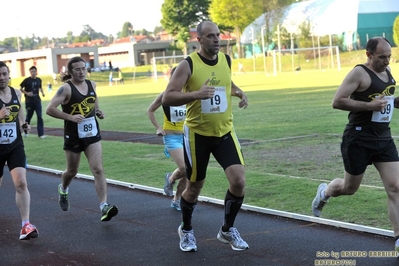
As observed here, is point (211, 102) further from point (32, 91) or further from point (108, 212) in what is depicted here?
point (32, 91)

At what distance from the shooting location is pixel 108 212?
30.2 feet

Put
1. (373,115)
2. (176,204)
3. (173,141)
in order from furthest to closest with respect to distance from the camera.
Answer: (176,204)
(173,141)
(373,115)

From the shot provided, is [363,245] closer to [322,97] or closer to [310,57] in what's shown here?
[322,97]

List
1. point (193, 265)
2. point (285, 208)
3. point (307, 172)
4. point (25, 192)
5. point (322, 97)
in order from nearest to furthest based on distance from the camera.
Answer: point (193, 265), point (25, 192), point (285, 208), point (307, 172), point (322, 97)

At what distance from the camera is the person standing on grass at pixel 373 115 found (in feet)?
23.0

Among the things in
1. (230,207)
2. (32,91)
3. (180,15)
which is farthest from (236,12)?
(230,207)

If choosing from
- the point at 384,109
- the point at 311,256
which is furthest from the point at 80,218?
the point at 384,109

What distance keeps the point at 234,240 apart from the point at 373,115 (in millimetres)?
1858

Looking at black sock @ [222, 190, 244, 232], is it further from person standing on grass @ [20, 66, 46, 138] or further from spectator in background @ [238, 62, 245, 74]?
spectator in background @ [238, 62, 245, 74]

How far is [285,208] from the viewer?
9.51 m

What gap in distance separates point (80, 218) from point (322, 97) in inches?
879

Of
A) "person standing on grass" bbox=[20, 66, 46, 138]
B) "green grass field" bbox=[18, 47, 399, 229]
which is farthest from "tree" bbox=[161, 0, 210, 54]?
"person standing on grass" bbox=[20, 66, 46, 138]

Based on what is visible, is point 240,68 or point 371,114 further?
point 240,68

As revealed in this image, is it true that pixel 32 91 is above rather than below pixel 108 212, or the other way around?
above
